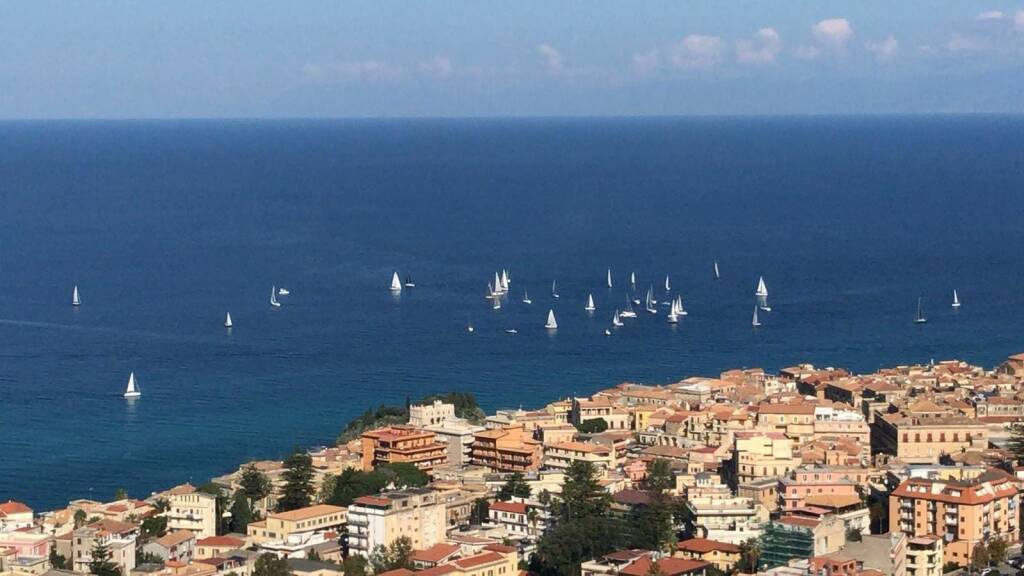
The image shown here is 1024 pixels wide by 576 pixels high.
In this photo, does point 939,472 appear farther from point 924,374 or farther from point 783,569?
point 924,374

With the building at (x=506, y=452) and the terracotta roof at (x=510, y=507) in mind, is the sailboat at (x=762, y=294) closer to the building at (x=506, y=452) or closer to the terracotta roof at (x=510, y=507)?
the building at (x=506, y=452)

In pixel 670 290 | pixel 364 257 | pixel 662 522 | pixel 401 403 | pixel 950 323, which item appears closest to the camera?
pixel 662 522

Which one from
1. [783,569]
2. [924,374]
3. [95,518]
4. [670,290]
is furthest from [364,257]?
[783,569]

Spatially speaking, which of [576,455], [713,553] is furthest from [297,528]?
[713,553]

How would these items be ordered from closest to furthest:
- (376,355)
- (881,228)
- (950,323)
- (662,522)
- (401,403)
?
(662,522)
(401,403)
(376,355)
(950,323)
(881,228)

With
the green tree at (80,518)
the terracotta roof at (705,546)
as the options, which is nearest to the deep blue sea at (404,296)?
the green tree at (80,518)

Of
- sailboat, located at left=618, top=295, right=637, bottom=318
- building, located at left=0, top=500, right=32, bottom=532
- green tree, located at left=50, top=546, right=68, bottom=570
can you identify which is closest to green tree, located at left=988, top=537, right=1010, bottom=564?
green tree, located at left=50, top=546, right=68, bottom=570

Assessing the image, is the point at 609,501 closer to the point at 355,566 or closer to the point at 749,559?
the point at 749,559
